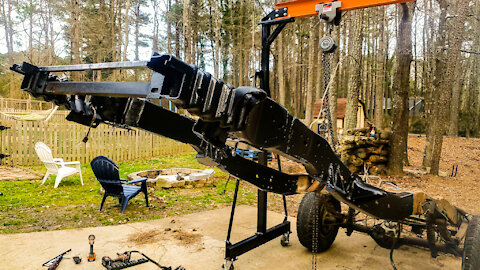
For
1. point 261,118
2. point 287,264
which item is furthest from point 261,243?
point 261,118

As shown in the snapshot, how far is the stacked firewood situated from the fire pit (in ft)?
16.6

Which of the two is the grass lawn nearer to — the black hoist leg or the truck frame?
the black hoist leg

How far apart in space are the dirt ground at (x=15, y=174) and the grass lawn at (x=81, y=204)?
0.97 feet

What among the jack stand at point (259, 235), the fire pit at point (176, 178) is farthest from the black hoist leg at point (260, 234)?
the fire pit at point (176, 178)

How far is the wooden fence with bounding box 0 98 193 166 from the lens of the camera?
9391mm

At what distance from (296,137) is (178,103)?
33.8 inches

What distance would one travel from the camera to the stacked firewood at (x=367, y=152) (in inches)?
399

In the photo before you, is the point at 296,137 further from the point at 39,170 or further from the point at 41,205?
the point at 39,170

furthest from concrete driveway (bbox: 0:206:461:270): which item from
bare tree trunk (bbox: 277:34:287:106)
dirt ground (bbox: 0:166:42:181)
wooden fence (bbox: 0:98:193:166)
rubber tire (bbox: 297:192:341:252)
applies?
bare tree trunk (bbox: 277:34:287:106)

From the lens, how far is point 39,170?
9.09 metres

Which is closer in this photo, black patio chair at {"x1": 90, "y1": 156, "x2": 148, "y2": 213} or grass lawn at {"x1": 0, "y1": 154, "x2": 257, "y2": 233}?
grass lawn at {"x1": 0, "y1": 154, "x2": 257, "y2": 233}

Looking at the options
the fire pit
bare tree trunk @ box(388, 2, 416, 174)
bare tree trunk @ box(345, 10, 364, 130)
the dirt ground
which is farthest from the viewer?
bare tree trunk @ box(345, 10, 364, 130)

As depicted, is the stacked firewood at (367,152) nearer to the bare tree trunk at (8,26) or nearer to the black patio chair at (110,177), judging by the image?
the black patio chair at (110,177)

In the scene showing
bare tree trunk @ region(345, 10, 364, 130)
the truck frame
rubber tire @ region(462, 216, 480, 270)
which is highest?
bare tree trunk @ region(345, 10, 364, 130)
